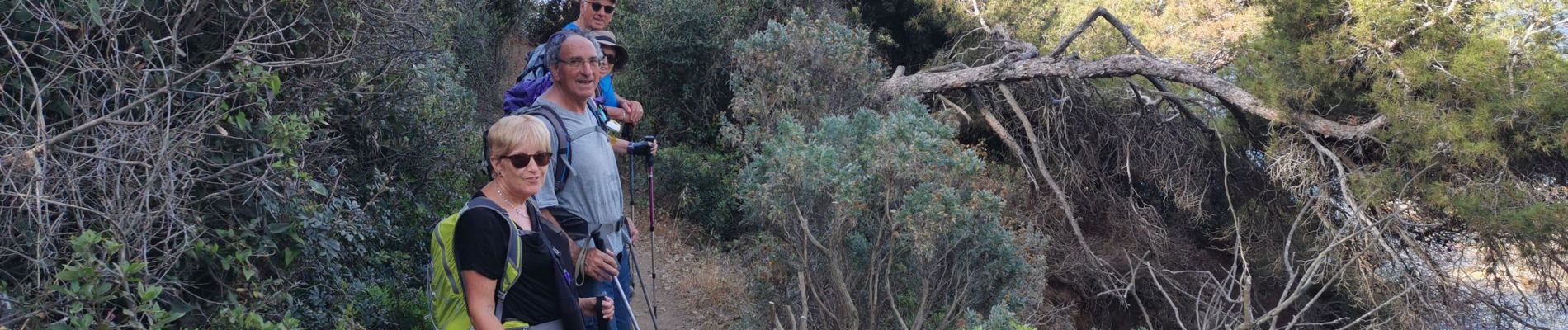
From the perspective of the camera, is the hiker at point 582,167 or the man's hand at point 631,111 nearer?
the hiker at point 582,167

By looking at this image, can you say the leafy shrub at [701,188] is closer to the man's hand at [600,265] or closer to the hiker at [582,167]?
the hiker at [582,167]

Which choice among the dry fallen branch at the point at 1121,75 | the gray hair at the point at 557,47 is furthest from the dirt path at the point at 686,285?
the gray hair at the point at 557,47

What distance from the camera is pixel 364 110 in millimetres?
4734

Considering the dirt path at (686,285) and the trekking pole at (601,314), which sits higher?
the trekking pole at (601,314)

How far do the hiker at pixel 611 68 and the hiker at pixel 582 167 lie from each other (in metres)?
0.36

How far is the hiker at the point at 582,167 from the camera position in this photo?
129 inches

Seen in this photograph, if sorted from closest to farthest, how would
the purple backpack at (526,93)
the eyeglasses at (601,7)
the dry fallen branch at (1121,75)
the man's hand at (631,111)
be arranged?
the purple backpack at (526,93) → the man's hand at (631,111) → the eyeglasses at (601,7) → the dry fallen branch at (1121,75)

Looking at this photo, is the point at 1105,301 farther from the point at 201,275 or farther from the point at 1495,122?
the point at 201,275

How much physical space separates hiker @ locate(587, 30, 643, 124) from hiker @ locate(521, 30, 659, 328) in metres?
0.36

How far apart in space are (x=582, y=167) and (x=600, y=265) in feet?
1.15

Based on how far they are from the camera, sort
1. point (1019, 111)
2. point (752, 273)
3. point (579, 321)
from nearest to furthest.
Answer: point (579, 321) < point (752, 273) < point (1019, 111)

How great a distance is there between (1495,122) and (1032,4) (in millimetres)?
5624

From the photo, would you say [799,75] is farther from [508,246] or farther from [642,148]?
[508,246]

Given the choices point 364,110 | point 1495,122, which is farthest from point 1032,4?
point 364,110
